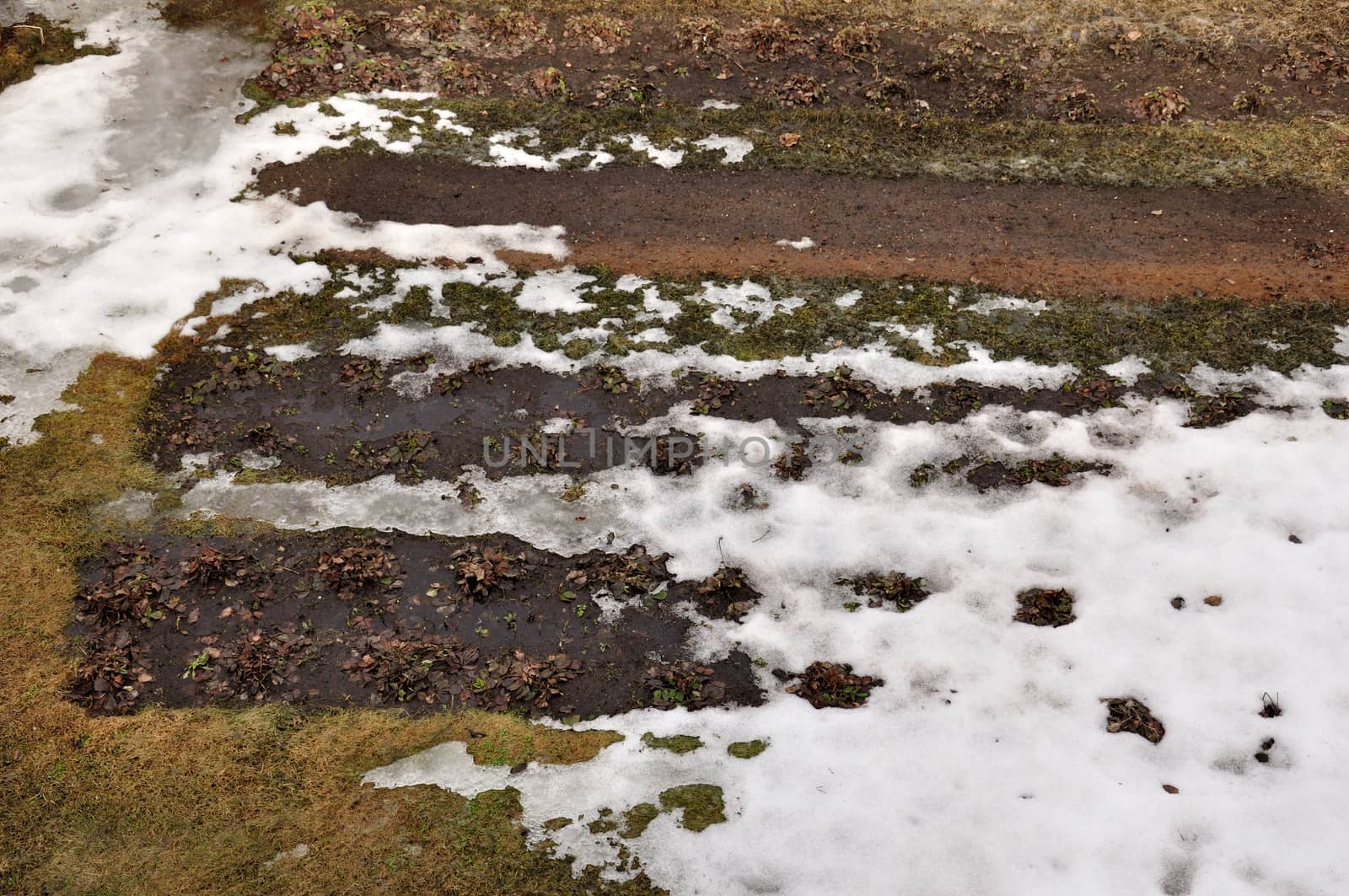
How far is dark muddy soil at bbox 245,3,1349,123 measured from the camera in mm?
13078

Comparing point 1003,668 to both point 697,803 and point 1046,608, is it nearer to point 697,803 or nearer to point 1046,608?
point 1046,608

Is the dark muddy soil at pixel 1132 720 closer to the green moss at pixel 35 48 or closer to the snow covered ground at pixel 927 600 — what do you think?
the snow covered ground at pixel 927 600

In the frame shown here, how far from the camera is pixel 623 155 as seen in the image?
1240 cm

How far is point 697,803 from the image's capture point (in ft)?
20.5

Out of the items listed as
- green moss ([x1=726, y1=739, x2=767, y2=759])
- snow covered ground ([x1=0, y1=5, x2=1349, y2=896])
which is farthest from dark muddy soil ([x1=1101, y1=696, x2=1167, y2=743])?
green moss ([x1=726, y1=739, x2=767, y2=759])

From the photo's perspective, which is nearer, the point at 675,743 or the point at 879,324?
the point at 675,743

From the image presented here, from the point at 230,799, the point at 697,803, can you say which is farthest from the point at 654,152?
the point at 230,799

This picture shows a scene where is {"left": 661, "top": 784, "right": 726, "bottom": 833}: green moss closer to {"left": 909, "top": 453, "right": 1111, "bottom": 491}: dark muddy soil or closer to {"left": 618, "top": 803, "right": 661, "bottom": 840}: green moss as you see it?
{"left": 618, "top": 803, "right": 661, "bottom": 840}: green moss

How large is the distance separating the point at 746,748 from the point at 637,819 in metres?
1.02

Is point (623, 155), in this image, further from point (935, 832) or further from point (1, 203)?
point (935, 832)

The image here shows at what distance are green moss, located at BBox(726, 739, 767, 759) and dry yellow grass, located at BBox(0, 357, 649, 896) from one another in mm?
1066

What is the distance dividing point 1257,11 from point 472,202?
538 inches

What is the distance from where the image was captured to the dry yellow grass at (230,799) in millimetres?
5852

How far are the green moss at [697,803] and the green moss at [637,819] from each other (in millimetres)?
103
